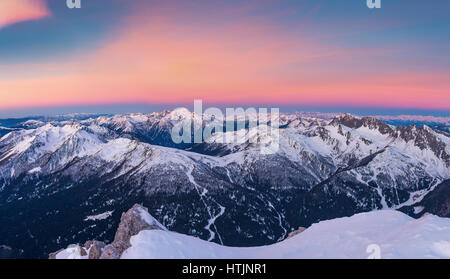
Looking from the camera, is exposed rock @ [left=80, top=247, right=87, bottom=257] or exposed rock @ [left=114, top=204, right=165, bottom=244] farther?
exposed rock @ [left=114, top=204, right=165, bottom=244]

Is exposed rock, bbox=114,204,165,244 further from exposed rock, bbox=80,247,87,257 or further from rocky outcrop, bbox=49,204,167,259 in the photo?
exposed rock, bbox=80,247,87,257

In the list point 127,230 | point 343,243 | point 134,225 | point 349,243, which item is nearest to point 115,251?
point 134,225

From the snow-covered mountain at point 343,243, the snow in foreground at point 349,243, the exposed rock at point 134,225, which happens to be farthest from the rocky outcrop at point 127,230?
the snow in foreground at point 349,243

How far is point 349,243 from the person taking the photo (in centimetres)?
4328

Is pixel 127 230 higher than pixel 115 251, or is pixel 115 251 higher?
pixel 115 251

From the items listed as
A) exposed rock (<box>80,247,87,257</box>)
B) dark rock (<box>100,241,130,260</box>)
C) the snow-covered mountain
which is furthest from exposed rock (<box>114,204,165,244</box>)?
dark rock (<box>100,241,130,260</box>)

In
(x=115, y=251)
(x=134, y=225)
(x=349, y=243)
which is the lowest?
(x=134, y=225)

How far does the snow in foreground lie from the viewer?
3394cm

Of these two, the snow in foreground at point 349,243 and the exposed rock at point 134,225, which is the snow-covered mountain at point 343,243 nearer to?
the snow in foreground at point 349,243

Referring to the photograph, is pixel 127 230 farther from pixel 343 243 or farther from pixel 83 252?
pixel 343 243
